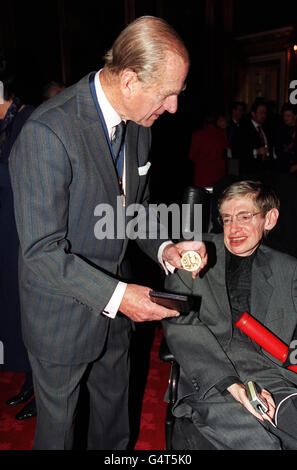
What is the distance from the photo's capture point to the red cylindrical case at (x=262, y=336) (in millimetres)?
1645

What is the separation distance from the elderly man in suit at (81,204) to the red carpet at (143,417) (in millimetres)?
955

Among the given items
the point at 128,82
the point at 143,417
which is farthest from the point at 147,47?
the point at 143,417

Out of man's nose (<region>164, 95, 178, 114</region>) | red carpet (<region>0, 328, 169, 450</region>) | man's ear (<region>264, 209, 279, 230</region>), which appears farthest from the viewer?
red carpet (<region>0, 328, 169, 450</region>)

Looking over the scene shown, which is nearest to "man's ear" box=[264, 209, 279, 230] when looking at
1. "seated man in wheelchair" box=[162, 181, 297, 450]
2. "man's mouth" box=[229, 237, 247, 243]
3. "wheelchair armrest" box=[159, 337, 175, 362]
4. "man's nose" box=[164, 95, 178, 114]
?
"seated man in wheelchair" box=[162, 181, 297, 450]

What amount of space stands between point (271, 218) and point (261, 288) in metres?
0.40

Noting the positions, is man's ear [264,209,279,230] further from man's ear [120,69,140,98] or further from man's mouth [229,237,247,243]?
man's ear [120,69,140,98]

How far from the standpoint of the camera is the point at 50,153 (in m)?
1.15

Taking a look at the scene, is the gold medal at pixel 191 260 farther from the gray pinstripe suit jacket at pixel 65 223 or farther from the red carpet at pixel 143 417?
the red carpet at pixel 143 417

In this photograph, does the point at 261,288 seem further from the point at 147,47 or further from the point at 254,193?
the point at 147,47

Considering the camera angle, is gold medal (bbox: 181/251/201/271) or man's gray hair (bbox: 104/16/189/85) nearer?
man's gray hair (bbox: 104/16/189/85)

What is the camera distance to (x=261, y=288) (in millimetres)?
1849

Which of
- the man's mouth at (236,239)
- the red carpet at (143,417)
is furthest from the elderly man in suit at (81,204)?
the red carpet at (143,417)

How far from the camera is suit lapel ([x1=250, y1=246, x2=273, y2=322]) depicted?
181cm

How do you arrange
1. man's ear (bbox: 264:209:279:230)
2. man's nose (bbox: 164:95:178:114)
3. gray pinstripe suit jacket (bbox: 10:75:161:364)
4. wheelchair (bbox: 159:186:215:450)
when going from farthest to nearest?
man's ear (bbox: 264:209:279:230)
wheelchair (bbox: 159:186:215:450)
man's nose (bbox: 164:95:178:114)
gray pinstripe suit jacket (bbox: 10:75:161:364)
